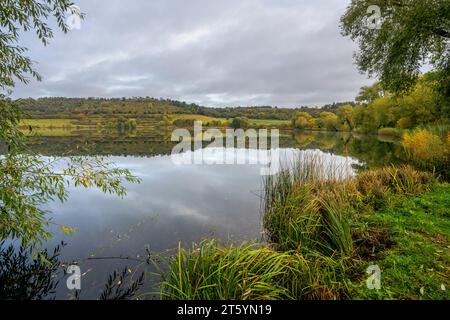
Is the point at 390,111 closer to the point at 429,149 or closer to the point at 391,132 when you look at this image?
the point at 391,132

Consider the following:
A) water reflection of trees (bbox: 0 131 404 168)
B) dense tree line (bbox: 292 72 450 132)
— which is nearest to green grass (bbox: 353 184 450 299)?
water reflection of trees (bbox: 0 131 404 168)

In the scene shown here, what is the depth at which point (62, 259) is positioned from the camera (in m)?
5.02

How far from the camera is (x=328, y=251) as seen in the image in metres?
4.58

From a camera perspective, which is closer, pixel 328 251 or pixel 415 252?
pixel 415 252

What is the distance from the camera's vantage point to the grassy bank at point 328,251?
126 inches

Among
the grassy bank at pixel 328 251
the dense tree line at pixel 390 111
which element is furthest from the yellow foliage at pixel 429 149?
the grassy bank at pixel 328 251

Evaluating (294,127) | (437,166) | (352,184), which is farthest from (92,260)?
(294,127)

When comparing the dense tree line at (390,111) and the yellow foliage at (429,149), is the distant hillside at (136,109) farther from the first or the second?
the yellow foliage at (429,149)

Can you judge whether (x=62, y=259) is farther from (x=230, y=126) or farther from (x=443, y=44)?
(x=230, y=126)

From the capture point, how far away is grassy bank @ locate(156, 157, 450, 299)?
126 inches

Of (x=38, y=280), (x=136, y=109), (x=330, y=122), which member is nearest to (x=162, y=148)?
(x=38, y=280)

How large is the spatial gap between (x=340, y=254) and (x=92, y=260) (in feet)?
14.7

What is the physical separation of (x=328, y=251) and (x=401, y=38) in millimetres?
11205

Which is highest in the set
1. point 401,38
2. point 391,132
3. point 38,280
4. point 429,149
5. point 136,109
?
point 136,109
